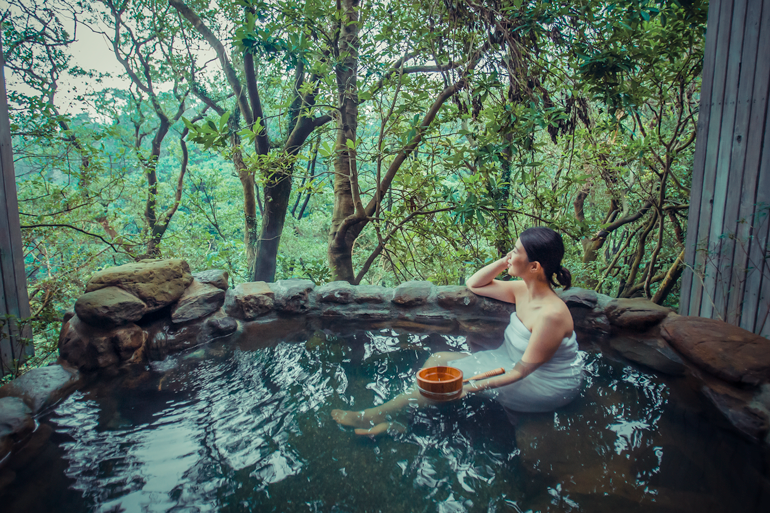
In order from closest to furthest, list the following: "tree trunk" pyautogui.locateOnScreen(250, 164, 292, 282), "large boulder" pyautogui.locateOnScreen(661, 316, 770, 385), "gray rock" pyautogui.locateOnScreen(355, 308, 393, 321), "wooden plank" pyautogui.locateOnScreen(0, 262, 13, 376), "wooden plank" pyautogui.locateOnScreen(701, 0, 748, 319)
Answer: "large boulder" pyautogui.locateOnScreen(661, 316, 770, 385)
"wooden plank" pyautogui.locateOnScreen(701, 0, 748, 319)
"wooden plank" pyautogui.locateOnScreen(0, 262, 13, 376)
"gray rock" pyautogui.locateOnScreen(355, 308, 393, 321)
"tree trunk" pyautogui.locateOnScreen(250, 164, 292, 282)

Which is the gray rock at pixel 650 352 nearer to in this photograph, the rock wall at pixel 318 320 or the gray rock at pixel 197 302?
the rock wall at pixel 318 320

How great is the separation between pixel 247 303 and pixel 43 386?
122cm

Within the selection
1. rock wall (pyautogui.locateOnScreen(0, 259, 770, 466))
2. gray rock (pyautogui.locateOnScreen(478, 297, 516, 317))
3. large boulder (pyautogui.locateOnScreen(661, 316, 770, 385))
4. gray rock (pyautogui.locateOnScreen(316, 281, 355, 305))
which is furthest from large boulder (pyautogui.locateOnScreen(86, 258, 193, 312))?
large boulder (pyautogui.locateOnScreen(661, 316, 770, 385))

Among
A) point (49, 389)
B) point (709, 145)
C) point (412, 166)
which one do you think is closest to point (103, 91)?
point (412, 166)

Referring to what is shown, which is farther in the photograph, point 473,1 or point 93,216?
point 93,216

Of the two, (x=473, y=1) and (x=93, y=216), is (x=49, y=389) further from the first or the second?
(x=93, y=216)

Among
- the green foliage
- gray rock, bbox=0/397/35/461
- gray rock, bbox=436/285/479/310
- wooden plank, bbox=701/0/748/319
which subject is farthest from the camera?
gray rock, bbox=436/285/479/310

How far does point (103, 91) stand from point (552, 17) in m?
7.06

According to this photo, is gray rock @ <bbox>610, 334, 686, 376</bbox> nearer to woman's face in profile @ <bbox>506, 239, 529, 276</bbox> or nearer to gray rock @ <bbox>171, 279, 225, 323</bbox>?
woman's face in profile @ <bbox>506, 239, 529, 276</bbox>

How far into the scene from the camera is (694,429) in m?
1.71

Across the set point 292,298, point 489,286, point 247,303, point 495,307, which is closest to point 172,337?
point 247,303

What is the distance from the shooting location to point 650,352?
2264 mm

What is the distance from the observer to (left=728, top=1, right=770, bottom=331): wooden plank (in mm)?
2094

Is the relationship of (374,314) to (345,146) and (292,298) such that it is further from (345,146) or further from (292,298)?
(345,146)
